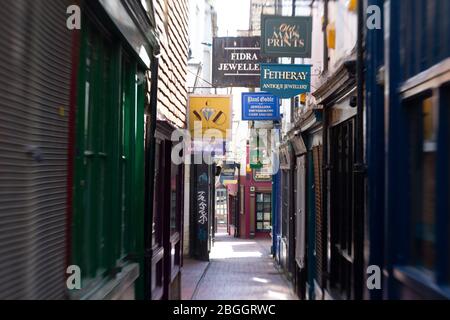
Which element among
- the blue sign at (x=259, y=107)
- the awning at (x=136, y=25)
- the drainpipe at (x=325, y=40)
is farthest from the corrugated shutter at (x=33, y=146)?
the blue sign at (x=259, y=107)

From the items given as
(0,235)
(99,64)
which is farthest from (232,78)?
(0,235)

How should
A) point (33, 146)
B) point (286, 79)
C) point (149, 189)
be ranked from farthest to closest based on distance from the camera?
1. point (286, 79)
2. point (149, 189)
3. point (33, 146)

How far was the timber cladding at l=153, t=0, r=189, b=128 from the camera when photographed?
6527 mm

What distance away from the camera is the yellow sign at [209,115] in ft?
39.6

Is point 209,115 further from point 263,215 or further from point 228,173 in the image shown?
point 263,215

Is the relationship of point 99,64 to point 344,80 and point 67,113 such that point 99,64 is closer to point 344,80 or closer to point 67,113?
point 67,113

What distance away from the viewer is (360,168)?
4.45 metres

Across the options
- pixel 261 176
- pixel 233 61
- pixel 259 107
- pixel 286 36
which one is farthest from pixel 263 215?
pixel 286 36

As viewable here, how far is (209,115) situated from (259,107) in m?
2.08

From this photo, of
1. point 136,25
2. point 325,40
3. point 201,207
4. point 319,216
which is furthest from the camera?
point 201,207

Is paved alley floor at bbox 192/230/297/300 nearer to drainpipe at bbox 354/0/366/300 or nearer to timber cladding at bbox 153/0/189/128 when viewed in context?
drainpipe at bbox 354/0/366/300

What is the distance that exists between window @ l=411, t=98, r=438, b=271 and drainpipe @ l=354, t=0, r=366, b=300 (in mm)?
754

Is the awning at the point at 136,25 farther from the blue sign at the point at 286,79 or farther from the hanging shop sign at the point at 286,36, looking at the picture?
the blue sign at the point at 286,79

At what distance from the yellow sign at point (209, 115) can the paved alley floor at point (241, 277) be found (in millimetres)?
3267
